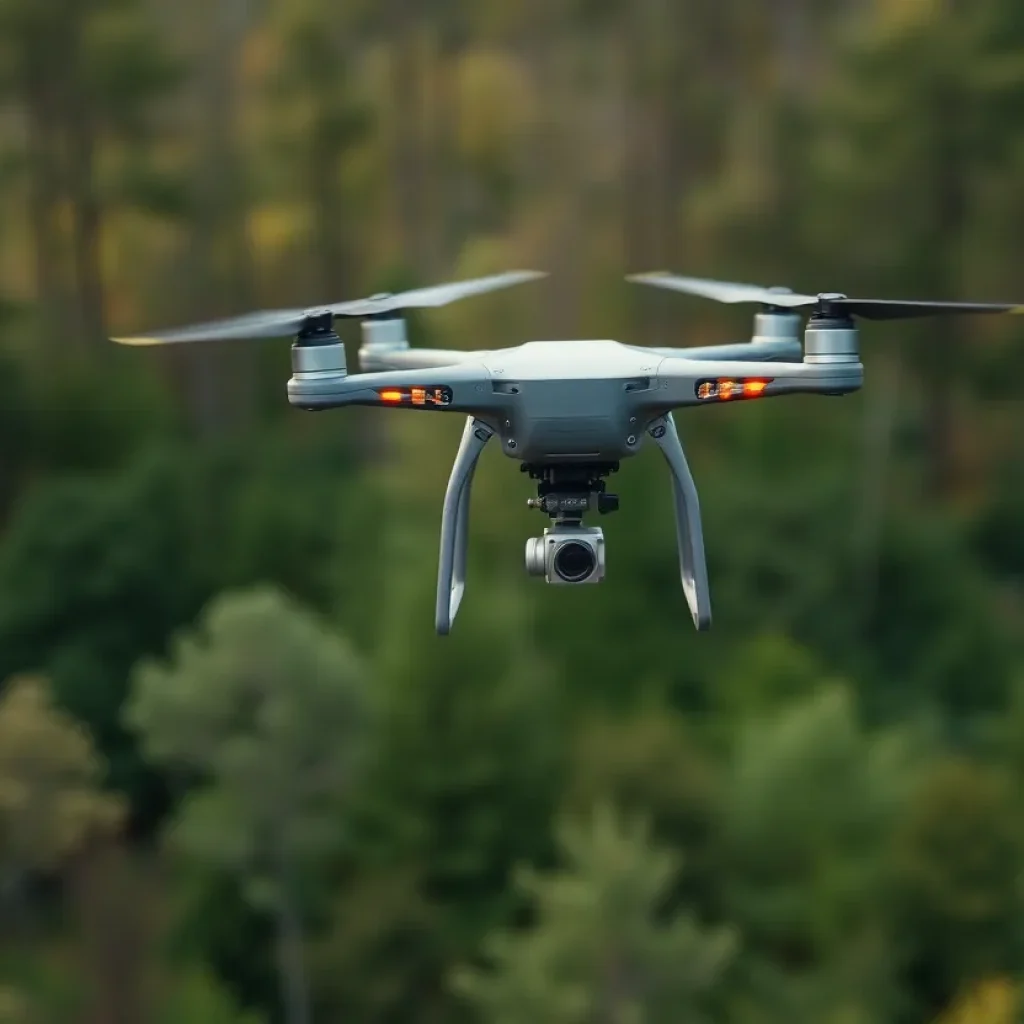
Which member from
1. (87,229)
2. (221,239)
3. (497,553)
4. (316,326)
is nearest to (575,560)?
(316,326)

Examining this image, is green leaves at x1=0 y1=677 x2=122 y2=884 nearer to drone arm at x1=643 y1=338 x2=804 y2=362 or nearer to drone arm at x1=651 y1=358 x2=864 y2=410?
drone arm at x1=643 y1=338 x2=804 y2=362

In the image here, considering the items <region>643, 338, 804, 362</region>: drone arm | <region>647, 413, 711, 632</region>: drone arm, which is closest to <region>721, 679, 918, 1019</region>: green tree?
<region>643, 338, 804, 362</region>: drone arm

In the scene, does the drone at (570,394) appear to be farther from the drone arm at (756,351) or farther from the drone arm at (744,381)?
the drone arm at (756,351)

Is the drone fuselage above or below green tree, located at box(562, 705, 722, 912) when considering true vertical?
above

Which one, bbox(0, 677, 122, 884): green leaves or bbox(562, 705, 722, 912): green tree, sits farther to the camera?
bbox(562, 705, 722, 912): green tree

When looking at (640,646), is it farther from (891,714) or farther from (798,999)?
(798,999)

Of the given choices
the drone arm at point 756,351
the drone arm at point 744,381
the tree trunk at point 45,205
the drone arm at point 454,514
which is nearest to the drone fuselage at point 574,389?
the drone arm at point 744,381

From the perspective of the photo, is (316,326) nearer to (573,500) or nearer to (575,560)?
(573,500)

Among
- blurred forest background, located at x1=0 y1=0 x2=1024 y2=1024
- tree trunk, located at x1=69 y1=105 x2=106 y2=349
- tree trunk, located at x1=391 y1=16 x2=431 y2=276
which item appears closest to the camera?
blurred forest background, located at x1=0 y1=0 x2=1024 y2=1024
